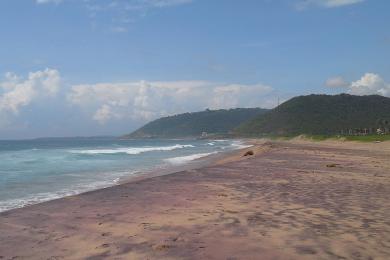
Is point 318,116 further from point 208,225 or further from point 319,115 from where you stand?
point 208,225

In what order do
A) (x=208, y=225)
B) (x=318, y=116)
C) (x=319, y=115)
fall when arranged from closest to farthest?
(x=208, y=225) → (x=318, y=116) → (x=319, y=115)

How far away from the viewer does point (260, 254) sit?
6.80 m

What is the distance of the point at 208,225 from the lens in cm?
891

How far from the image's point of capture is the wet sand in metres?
7.09

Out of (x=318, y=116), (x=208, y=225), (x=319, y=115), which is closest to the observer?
(x=208, y=225)

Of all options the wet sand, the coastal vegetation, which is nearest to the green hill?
the coastal vegetation

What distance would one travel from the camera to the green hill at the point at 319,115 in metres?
144

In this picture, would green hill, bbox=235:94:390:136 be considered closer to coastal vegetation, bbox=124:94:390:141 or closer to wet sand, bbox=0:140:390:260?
coastal vegetation, bbox=124:94:390:141

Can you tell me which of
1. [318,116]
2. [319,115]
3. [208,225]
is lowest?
[208,225]

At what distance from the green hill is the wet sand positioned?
125m

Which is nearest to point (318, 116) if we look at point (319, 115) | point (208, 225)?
point (319, 115)

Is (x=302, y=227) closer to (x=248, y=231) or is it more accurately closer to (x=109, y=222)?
(x=248, y=231)

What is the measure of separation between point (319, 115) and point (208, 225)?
6325 inches

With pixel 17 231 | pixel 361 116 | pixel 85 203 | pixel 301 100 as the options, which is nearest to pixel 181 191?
pixel 85 203
